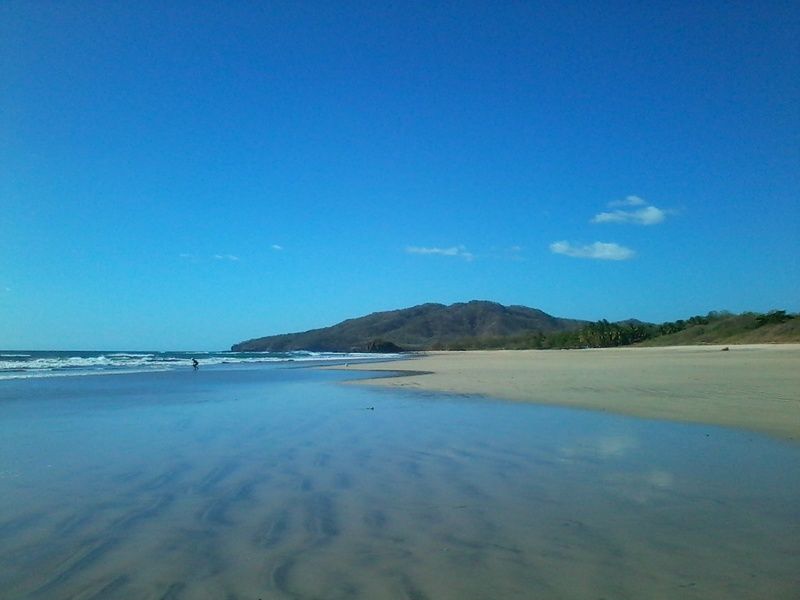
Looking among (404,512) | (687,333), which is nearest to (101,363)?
(404,512)

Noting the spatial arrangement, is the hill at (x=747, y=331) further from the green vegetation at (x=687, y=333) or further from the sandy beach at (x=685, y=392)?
the sandy beach at (x=685, y=392)

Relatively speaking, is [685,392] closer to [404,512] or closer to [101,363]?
[404,512]

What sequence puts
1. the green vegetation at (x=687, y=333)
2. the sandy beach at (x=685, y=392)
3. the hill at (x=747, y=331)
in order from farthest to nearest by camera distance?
the green vegetation at (x=687, y=333), the hill at (x=747, y=331), the sandy beach at (x=685, y=392)

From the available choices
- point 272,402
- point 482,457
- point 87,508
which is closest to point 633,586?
point 482,457

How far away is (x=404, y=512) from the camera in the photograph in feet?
18.1

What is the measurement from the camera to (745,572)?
3.85 meters

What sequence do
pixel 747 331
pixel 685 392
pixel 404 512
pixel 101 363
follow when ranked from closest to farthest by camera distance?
pixel 404 512 < pixel 685 392 < pixel 101 363 < pixel 747 331

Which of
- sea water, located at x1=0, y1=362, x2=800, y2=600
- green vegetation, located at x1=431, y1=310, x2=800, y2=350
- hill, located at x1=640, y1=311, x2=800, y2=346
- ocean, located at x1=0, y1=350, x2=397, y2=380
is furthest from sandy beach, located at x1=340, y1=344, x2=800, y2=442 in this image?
green vegetation, located at x1=431, y1=310, x2=800, y2=350

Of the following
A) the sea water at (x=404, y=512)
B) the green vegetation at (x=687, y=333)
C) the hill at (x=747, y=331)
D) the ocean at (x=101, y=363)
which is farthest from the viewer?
the green vegetation at (x=687, y=333)

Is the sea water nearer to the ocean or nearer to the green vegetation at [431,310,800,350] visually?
the ocean

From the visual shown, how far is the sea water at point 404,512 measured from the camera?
12.8ft

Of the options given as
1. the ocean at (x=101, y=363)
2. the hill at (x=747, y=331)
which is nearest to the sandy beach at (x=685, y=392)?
the ocean at (x=101, y=363)

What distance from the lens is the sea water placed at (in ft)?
12.8

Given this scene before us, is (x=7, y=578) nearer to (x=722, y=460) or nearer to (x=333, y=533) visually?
(x=333, y=533)
